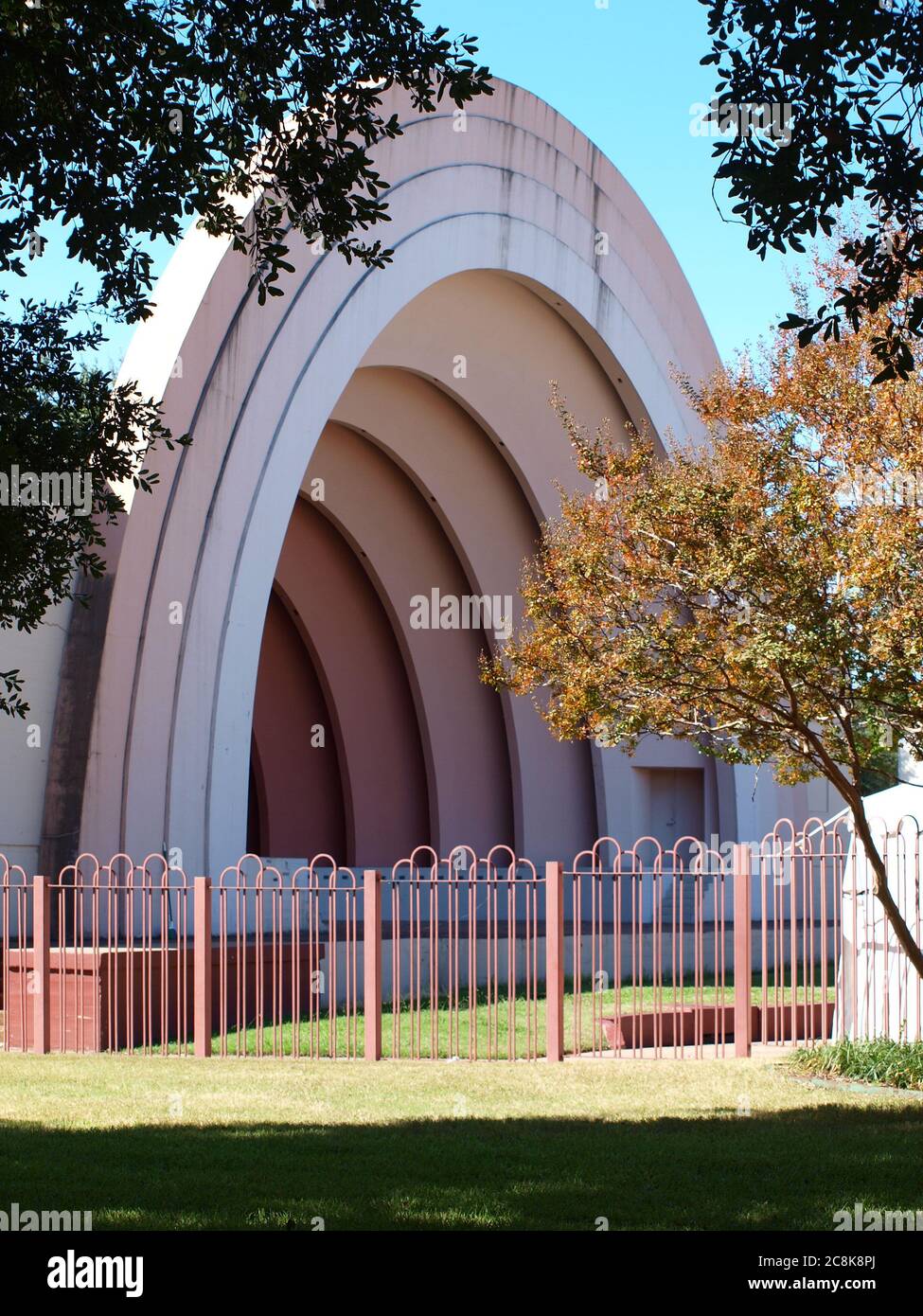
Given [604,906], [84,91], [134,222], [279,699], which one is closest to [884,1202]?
[134,222]

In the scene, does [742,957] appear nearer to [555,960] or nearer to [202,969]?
[555,960]

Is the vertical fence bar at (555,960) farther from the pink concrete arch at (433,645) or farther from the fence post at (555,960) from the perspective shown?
the pink concrete arch at (433,645)

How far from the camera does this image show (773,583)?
34.9 ft

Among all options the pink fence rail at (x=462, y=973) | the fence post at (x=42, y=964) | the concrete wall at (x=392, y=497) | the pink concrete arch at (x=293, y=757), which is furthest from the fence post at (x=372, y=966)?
the pink concrete arch at (x=293, y=757)

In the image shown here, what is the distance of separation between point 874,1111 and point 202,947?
651cm

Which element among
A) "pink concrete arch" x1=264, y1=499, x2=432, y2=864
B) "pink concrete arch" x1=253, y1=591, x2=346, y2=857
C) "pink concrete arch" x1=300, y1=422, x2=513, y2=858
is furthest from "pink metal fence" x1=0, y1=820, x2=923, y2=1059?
"pink concrete arch" x1=253, y1=591, x2=346, y2=857

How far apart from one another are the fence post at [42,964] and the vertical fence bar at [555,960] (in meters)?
4.92

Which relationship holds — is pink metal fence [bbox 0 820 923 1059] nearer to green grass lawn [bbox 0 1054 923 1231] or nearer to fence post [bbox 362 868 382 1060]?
fence post [bbox 362 868 382 1060]

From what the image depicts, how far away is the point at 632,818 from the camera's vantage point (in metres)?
30.8

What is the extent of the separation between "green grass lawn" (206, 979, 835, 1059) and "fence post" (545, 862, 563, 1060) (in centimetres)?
21

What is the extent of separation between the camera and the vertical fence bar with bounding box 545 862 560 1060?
1364 centimetres

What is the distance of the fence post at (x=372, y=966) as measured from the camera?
1392 centimetres

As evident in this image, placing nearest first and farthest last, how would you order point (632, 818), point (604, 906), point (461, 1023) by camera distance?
1. point (461, 1023)
2. point (604, 906)
3. point (632, 818)
